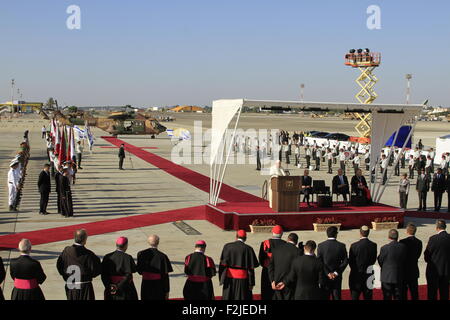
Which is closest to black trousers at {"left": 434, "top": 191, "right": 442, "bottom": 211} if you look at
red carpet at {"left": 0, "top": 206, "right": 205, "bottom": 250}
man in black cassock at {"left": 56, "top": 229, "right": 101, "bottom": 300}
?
red carpet at {"left": 0, "top": 206, "right": 205, "bottom": 250}

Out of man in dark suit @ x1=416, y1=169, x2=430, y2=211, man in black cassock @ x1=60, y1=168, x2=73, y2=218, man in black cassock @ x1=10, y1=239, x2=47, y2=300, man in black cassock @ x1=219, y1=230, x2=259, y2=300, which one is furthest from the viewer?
man in dark suit @ x1=416, y1=169, x2=430, y2=211

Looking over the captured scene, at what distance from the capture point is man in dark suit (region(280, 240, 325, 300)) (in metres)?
7.58

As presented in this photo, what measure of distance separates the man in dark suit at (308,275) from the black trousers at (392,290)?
1.53 meters

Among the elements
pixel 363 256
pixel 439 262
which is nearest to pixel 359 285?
pixel 363 256

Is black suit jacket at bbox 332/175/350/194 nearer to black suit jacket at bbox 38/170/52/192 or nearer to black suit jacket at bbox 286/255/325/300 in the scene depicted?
black suit jacket at bbox 38/170/52/192

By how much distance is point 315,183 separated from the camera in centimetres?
1809

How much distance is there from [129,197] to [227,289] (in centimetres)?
1324

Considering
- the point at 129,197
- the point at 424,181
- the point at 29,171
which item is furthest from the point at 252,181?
the point at 29,171

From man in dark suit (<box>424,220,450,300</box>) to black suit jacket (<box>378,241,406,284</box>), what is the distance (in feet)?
2.49

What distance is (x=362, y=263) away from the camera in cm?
872

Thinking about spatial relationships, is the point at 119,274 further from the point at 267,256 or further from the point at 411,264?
the point at 411,264

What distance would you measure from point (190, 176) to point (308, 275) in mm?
20969
